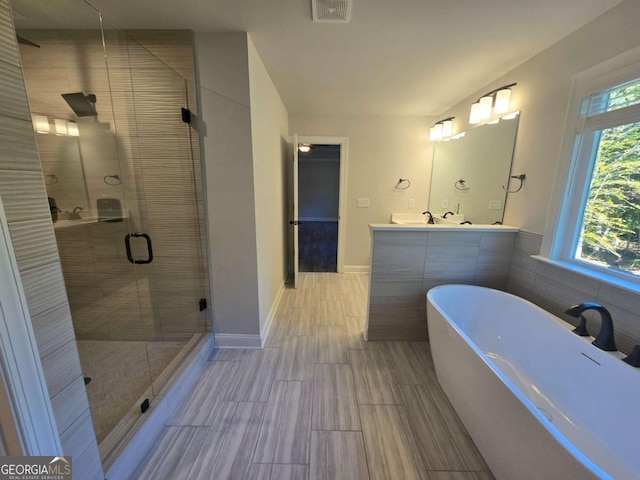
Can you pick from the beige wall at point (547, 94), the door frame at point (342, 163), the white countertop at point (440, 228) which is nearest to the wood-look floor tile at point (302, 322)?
the white countertop at point (440, 228)

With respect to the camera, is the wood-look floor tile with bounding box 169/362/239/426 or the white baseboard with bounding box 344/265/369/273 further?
the white baseboard with bounding box 344/265/369/273

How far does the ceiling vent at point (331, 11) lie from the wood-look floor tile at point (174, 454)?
252 centimetres

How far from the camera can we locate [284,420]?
1.46m

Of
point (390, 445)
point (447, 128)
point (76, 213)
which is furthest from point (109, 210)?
point (447, 128)

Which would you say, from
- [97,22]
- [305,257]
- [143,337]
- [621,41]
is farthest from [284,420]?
[305,257]

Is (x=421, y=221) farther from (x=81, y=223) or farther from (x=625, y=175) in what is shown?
(x=81, y=223)

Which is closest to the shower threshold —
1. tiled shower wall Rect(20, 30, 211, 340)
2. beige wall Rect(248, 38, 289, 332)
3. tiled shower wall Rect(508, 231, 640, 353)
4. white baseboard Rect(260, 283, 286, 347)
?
tiled shower wall Rect(20, 30, 211, 340)

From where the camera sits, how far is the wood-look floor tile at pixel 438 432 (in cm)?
124

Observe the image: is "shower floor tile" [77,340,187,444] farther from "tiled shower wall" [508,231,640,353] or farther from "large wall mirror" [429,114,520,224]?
"large wall mirror" [429,114,520,224]

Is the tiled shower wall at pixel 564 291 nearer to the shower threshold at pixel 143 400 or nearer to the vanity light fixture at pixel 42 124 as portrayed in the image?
the shower threshold at pixel 143 400

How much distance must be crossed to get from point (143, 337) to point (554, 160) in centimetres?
342

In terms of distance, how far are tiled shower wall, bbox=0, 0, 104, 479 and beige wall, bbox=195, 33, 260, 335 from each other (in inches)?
44.5

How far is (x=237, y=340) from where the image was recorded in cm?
211

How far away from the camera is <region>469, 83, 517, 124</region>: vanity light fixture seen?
2.12m
